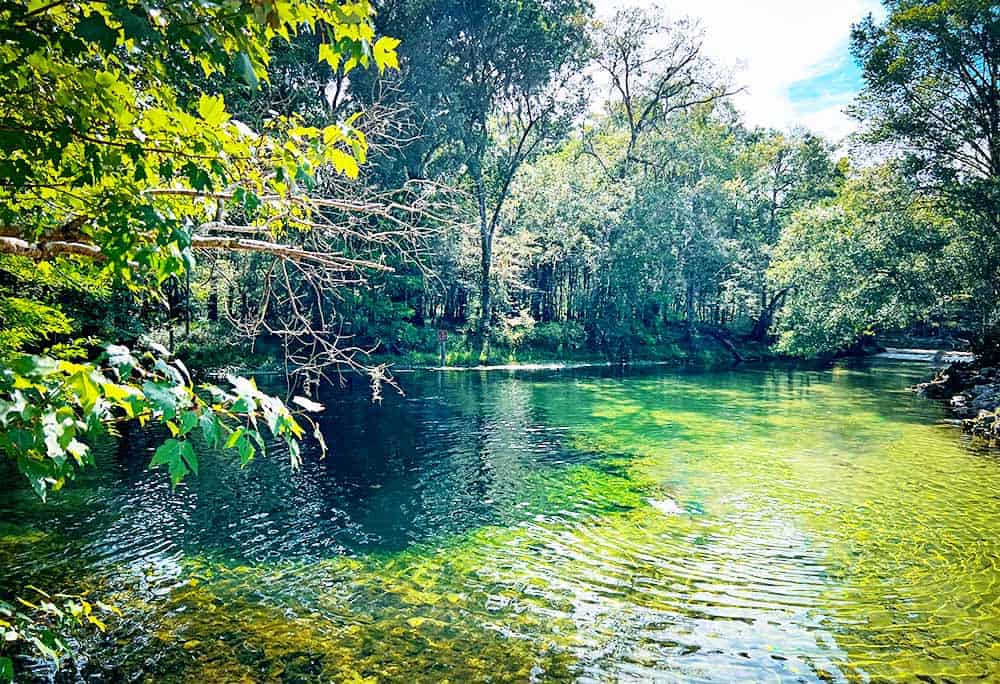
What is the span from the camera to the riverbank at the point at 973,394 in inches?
731

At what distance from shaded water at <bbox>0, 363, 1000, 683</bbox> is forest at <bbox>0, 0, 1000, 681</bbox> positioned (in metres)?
1.30

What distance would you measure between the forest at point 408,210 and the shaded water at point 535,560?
51.3 inches

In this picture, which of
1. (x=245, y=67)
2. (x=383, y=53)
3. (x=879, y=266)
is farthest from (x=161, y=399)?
(x=879, y=266)

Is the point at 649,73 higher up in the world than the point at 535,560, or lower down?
higher up

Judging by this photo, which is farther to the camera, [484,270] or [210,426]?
[484,270]

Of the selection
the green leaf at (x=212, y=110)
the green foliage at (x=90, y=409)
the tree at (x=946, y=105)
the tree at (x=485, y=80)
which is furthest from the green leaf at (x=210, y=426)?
the tree at (x=485, y=80)

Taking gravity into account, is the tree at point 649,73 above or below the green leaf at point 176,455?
above

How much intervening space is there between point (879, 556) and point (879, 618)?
7.47 ft

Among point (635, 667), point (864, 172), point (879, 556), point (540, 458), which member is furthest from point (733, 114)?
point (635, 667)

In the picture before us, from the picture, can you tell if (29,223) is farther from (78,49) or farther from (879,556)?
(879,556)

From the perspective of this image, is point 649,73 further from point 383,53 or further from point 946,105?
point 383,53

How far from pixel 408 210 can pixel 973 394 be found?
24.9m

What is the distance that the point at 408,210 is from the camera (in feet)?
18.9

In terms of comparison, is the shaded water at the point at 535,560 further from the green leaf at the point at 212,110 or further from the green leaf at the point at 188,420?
the green leaf at the point at 212,110
